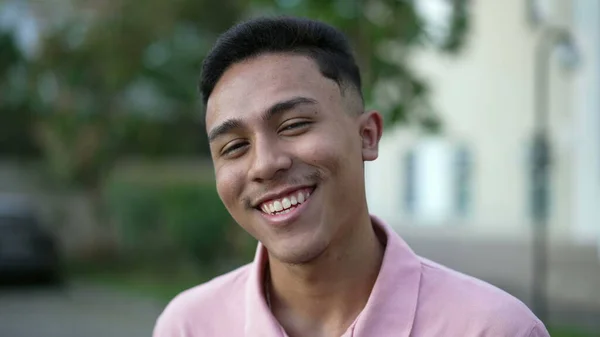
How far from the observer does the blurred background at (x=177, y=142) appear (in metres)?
12.3

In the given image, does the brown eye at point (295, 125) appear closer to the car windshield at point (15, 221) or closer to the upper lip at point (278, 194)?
the upper lip at point (278, 194)

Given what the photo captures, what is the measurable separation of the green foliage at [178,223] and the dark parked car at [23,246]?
1651 millimetres

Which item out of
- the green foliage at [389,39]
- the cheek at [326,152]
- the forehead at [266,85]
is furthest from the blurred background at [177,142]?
the cheek at [326,152]

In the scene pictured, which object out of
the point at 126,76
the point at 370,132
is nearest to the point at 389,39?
the point at 126,76

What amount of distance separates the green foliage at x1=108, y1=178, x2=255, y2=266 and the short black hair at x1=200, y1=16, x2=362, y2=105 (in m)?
11.8

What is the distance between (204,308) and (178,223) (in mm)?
12711

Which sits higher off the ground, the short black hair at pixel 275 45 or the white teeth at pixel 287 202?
the short black hair at pixel 275 45

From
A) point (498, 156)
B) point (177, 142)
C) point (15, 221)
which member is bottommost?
point (498, 156)

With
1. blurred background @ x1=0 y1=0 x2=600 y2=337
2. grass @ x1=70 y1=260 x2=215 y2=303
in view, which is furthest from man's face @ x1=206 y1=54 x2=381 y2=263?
grass @ x1=70 y1=260 x2=215 y2=303

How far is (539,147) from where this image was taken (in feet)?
39.4

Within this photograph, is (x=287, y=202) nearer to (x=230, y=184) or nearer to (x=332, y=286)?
(x=230, y=184)

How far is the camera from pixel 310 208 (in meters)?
1.88

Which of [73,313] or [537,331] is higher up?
[537,331]

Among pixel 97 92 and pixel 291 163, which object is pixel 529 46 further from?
pixel 291 163
